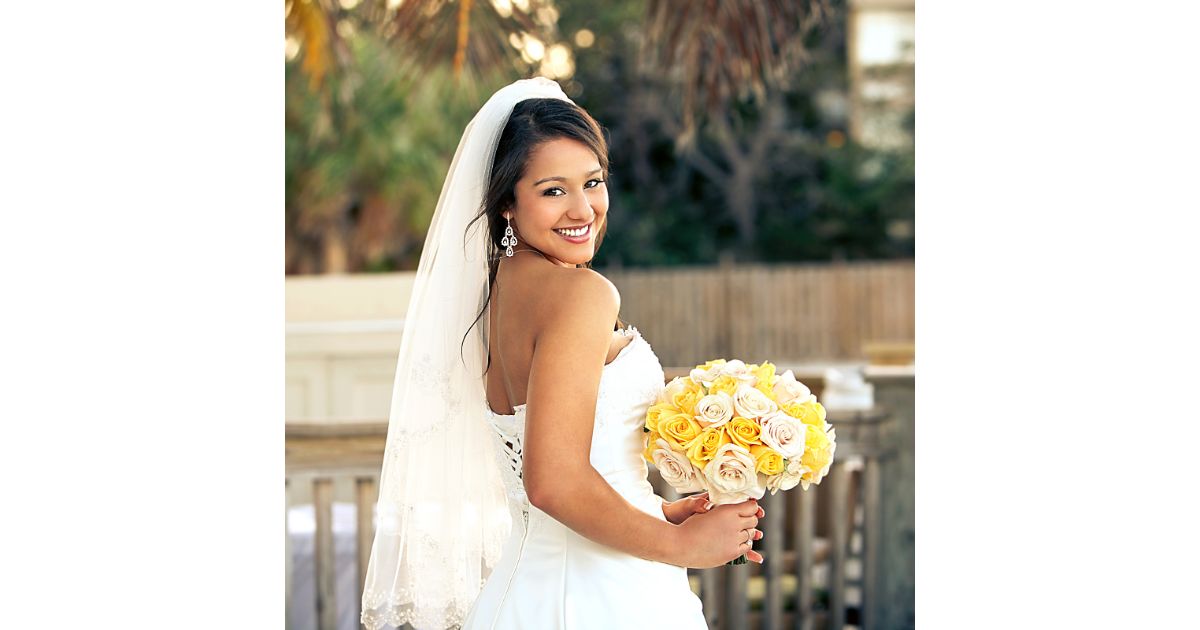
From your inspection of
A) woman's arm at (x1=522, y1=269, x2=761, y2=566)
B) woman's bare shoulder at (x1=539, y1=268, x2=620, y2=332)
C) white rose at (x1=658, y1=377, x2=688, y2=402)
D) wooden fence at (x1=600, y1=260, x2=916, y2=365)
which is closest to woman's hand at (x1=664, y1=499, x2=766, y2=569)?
woman's arm at (x1=522, y1=269, x2=761, y2=566)

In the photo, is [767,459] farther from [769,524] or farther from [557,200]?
[769,524]

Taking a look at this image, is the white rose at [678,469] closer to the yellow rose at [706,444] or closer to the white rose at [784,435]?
the yellow rose at [706,444]

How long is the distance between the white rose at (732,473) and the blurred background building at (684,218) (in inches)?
91.8

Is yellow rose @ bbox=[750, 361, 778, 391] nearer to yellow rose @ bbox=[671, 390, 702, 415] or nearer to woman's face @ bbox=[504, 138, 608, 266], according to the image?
yellow rose @ bbox=[671, 390, 702, 415]

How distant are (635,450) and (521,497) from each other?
237 mm

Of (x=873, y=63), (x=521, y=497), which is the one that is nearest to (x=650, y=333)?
(x=873, y=63)

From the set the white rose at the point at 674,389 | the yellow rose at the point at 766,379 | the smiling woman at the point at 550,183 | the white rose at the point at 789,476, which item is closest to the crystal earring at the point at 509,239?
the smiling woman at the point at 550,183

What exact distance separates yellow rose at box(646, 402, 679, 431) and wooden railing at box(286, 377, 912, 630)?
2294 millimetres

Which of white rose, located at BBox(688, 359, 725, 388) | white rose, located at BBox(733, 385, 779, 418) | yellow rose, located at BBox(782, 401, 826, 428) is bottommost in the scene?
yellow rose, located at BBox(782, 401, 826, 428)

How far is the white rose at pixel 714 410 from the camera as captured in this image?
1.95 metres

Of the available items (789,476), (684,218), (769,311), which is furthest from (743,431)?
(684,218)

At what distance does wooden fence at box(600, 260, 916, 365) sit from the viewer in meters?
13.2

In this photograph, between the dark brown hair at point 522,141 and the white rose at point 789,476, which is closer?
the white rose at point 789,476
